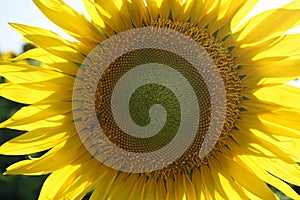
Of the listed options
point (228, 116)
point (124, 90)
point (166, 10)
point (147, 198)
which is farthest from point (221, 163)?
point (166, 10)

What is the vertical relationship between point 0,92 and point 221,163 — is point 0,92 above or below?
above

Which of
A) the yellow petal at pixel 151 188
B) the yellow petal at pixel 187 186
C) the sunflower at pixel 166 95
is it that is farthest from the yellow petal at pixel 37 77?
the yellow petal at pixel 187 186

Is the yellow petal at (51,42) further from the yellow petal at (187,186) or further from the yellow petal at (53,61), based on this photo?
the yellow petal at (187,186)

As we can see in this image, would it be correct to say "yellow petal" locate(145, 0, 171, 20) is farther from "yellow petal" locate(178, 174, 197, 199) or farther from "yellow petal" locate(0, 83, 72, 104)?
"yellow petal" locate(178, 174, 197, 199)

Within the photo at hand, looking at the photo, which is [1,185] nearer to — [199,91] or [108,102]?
[108,102]

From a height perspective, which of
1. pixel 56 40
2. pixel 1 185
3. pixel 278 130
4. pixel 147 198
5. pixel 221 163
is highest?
pixel 56 40

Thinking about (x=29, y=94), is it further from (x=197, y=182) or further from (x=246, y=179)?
(x=246, y=179)
